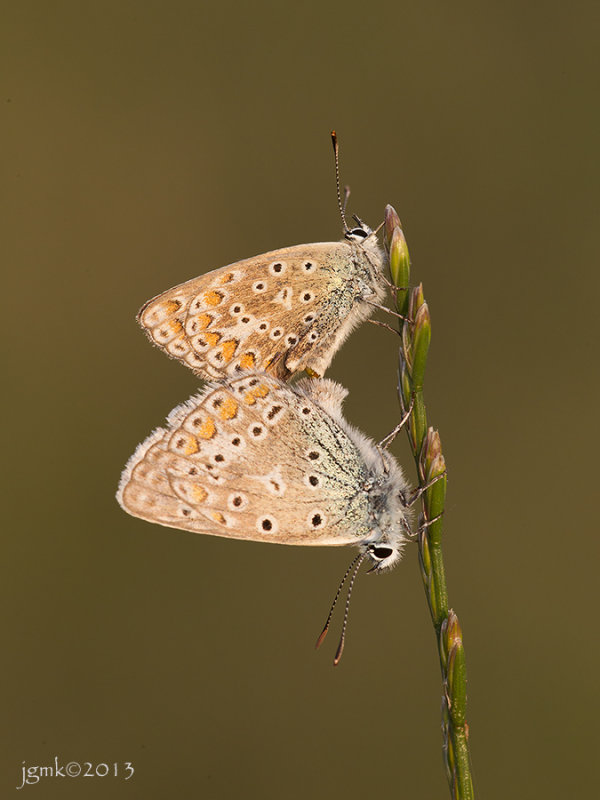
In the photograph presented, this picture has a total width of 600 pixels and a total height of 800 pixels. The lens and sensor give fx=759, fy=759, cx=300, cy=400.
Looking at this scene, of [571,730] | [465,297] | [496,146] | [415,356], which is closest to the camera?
[415,356]

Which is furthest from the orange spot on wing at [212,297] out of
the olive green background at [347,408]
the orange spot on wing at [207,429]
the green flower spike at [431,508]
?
the olive green background at [347,408]

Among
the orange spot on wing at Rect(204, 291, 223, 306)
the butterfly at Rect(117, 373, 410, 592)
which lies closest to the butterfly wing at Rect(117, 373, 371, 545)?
the butterfly at Rect(117, 373, 410, 592)

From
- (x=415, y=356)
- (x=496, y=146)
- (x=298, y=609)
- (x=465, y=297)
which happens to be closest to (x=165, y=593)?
(x=298, y=609)

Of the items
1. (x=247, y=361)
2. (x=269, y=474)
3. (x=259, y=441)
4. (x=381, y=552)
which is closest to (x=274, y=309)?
(x=247, y=361)

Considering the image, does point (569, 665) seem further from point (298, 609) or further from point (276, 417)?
point (276, 417)

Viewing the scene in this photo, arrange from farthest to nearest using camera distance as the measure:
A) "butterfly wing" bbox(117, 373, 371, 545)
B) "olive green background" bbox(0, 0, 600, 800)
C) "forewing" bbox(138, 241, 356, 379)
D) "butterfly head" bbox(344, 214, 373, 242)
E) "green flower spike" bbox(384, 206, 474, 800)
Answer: "olive green background" bbox(0, 0, 600, 800)
"butterfly head" bbox(344, 214, 373, 242)
"forewing" bbox(138, 241, 356, 379)
"butterfly wing" bbox(117, 373, 371, 545)
"green flower spike" bbox(384, 206, 474, 800)

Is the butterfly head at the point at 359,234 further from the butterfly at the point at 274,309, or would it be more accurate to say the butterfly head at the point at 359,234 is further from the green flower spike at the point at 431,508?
the green flower spike at the point at 431,508

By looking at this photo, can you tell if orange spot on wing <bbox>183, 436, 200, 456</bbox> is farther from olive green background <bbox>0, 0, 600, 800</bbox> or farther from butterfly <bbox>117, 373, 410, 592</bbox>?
olive green background <bbox>0, 0, 600, 800</bbox>
